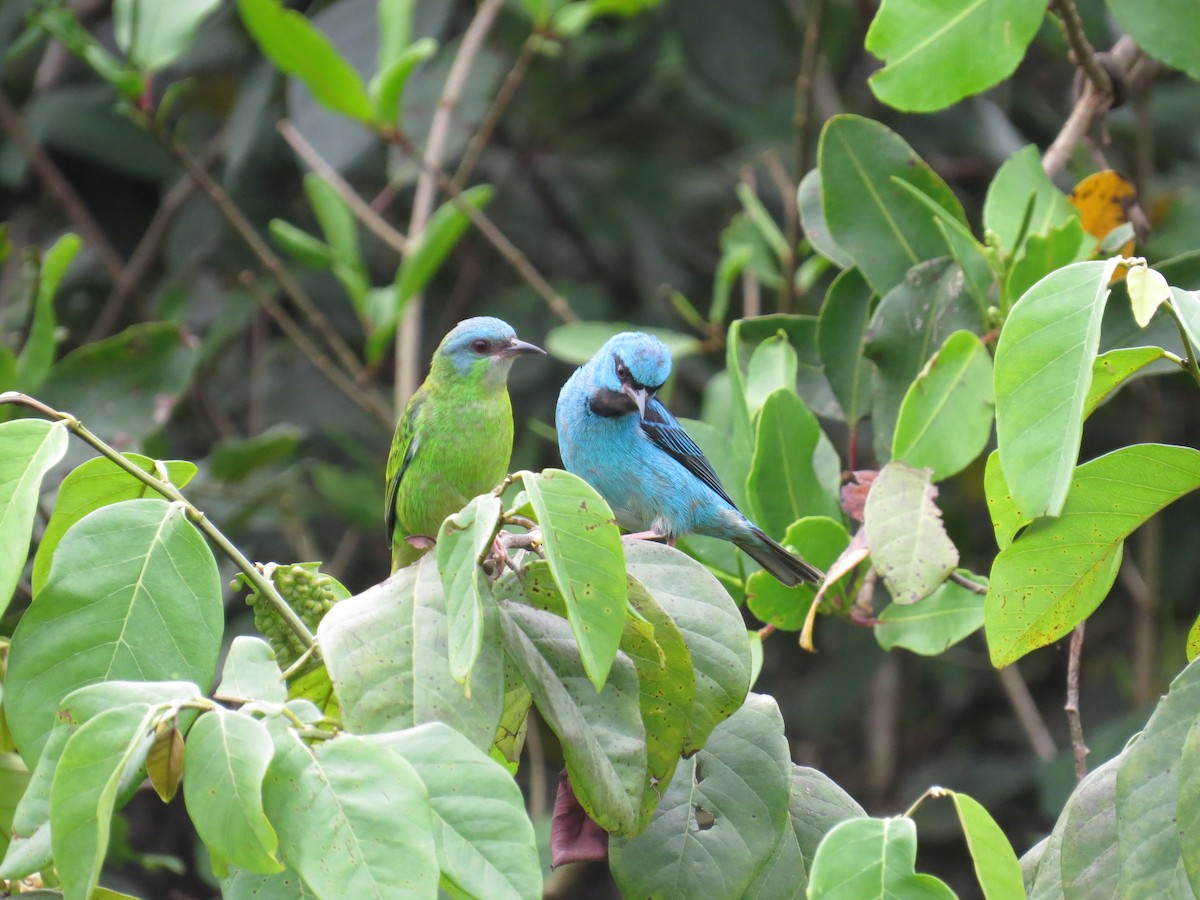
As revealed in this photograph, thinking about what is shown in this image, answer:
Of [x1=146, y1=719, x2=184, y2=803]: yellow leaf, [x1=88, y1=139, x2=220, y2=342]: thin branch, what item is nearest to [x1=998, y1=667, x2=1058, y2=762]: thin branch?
[x1=88, y1=139, x2=220, y2=342]: thin branch

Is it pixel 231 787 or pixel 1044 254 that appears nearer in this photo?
pixel 231 787

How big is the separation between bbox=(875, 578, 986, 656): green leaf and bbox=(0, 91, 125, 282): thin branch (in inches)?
160

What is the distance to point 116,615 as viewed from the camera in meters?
1.62

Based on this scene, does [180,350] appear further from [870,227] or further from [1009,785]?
[1009,785]

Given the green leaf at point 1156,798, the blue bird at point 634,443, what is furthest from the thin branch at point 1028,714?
the green leaf at point 1156,798

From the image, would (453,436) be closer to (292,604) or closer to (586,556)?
(292,604)

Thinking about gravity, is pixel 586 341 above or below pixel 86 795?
below

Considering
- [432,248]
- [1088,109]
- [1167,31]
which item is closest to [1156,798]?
[1167,31]

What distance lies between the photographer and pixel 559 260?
648cm

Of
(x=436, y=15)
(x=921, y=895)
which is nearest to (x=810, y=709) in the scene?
(x=436, y=15)

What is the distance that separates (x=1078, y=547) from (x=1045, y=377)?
371 millimetres

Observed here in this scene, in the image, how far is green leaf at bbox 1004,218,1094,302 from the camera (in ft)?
9.02

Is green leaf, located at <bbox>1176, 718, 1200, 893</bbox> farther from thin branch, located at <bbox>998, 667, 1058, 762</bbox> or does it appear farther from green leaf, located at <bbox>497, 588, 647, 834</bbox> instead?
thin branch, located at <bbox>998, 667, 1058, 762</bbox>

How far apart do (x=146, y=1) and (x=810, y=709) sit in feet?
12.6
